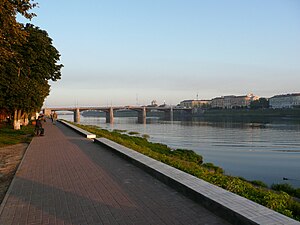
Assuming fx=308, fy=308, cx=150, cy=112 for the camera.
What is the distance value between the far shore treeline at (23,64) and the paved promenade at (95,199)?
4.89 metres

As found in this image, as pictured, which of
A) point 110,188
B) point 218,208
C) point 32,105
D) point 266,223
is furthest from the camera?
point 32,105

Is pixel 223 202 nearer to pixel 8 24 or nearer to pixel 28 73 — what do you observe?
pixel 8 24

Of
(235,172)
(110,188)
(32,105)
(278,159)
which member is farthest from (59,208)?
(32,105)

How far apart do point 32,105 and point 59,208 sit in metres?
19.9

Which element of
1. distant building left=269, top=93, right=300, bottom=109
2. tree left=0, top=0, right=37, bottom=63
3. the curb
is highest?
distant building left=269, top=93, right=300, bottom=109

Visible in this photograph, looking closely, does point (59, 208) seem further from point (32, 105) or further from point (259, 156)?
point (32, 105)

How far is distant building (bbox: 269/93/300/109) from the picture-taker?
130 meters

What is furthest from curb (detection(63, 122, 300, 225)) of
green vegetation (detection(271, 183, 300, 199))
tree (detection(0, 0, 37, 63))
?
tree (detection(0, 0, 37, 63))

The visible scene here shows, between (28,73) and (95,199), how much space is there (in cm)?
2207

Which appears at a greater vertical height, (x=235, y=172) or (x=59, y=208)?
(x=59, y=208)

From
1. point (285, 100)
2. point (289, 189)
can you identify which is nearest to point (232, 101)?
point (285, 100)

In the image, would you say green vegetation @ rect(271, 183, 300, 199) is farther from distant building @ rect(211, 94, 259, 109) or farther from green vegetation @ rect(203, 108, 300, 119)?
distant building @ rect(211, 94, 259, 109)

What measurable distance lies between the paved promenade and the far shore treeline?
16.1 feet

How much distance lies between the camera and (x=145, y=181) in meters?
6.89
